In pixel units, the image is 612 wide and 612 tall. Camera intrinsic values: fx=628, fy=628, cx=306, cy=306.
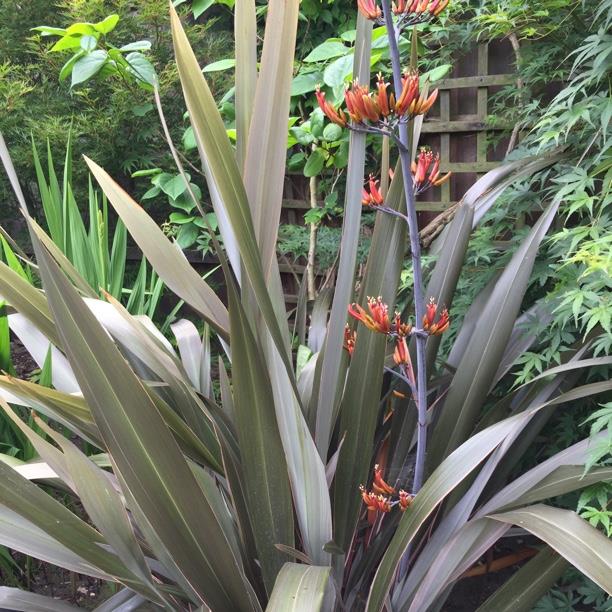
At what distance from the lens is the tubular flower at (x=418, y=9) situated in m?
0.75

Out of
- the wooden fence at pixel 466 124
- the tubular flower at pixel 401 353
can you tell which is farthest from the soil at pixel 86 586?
the wooden fence at pixel 466 124

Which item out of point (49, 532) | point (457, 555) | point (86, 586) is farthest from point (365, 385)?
point (86, 586)

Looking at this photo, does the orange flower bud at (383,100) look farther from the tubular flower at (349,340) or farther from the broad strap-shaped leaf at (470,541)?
the broad strap-shaped leaf at (470,541)

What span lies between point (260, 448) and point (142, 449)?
169mm

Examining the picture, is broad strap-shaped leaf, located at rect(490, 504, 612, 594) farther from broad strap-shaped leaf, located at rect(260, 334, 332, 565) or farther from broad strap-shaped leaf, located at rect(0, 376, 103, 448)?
broad strap-shaped leaf, located at rect(0, 376, 103, 448)

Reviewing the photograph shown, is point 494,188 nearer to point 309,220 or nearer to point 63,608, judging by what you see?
point 309,220

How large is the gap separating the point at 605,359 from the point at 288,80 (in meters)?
0.62

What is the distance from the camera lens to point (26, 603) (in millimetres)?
970

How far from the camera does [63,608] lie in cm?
100

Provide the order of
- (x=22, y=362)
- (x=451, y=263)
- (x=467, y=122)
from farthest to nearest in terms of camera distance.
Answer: (x=22, y=362) → (x=467, y=122) → (x=451, y=263)

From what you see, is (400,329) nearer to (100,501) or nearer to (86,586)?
(100,501)

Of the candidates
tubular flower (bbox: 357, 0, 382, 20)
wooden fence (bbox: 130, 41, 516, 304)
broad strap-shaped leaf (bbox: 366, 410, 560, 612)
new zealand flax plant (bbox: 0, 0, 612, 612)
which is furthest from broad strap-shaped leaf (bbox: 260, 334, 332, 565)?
wooden fence (bbox: 130, 41, 516, 304)

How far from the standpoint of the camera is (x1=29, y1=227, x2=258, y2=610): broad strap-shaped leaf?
0.73 metres

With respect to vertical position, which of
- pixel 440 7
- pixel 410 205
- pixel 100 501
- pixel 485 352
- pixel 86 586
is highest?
pixel 440 7
